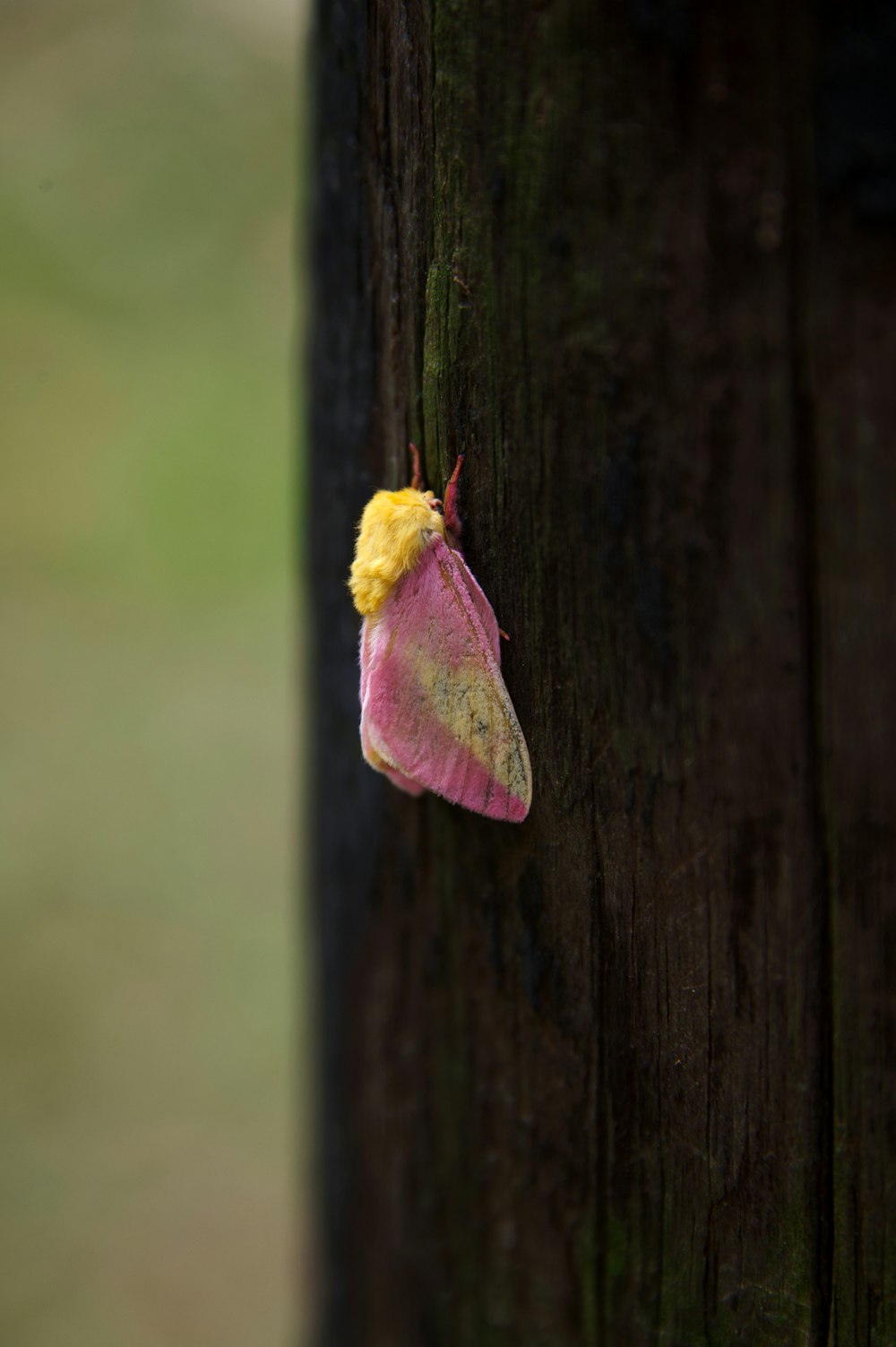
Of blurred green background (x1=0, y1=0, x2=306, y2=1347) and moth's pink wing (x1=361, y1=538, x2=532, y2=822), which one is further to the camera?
blurred green background (x1=0, y1=0, x2=306, y2=1347)

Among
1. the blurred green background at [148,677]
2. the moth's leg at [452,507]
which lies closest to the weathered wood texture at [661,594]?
the moth's leg at [452,507]

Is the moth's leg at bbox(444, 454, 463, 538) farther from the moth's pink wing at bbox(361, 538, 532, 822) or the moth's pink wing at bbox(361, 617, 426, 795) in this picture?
the moth's pink wing at bbox(361, 617, 426, 795)

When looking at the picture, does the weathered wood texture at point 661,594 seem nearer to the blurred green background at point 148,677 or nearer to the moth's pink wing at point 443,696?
the moth's pink wing at point 443,696

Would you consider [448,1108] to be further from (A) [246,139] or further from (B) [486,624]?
(A) [246,139]

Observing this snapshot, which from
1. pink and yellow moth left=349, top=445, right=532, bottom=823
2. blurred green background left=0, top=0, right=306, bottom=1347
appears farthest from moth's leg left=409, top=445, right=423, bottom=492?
blurred green background left=0, top=0, right=306, bottom=1347

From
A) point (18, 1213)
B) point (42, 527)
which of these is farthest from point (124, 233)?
point (18, 1213)
